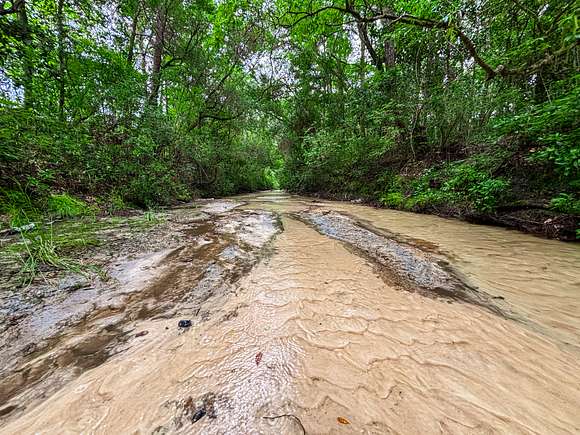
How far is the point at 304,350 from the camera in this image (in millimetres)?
1311

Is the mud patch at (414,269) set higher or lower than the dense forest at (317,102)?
lower

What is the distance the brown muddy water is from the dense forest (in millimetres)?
2255

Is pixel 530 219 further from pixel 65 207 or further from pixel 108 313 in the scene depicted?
pixel 65 207

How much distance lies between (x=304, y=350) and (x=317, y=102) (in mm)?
13839

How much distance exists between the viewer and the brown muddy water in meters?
0.94

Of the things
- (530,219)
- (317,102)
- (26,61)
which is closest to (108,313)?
(26,61)

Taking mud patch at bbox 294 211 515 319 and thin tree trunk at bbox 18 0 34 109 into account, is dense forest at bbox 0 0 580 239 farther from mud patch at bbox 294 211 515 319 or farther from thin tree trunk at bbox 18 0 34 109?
mud patch at bbox 294 211 515 319

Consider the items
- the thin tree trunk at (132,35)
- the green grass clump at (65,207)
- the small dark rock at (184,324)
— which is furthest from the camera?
the thin tree trunk at (132,35)

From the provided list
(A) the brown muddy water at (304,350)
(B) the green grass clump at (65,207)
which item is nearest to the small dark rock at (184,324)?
(A) the brown muddy water at (304,350)

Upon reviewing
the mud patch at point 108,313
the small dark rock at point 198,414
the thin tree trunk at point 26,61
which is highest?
the thin tree trunk at point 26,61

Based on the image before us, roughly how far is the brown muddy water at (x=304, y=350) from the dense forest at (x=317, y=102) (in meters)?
2.25

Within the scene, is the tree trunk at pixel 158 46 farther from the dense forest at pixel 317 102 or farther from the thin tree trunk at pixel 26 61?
the thin tree trunk at pixel 26 61

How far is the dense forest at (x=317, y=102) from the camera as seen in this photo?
11.3 ft

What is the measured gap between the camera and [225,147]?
513 inches
